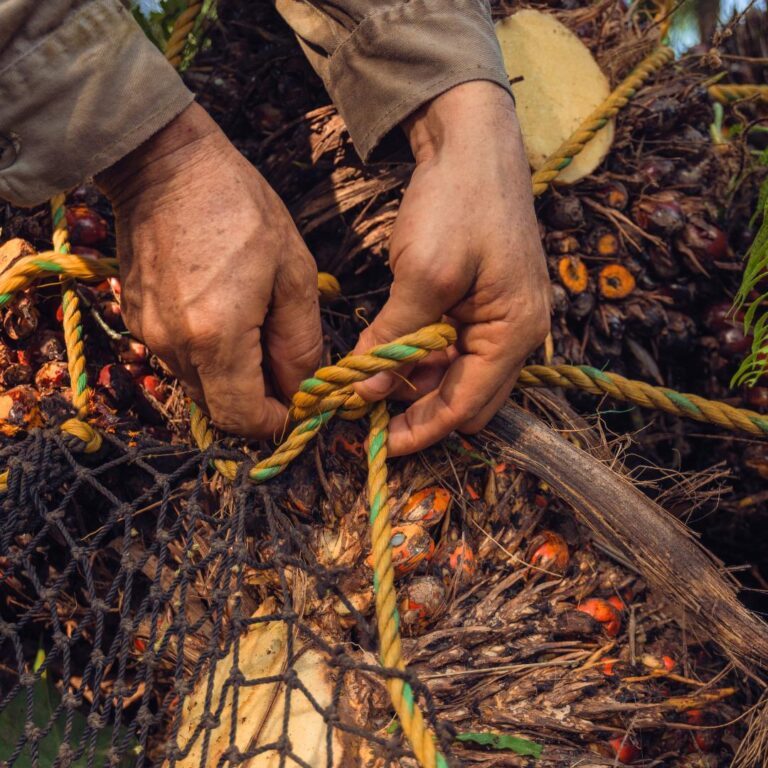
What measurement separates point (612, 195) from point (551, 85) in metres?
0.41

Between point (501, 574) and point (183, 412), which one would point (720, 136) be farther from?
point (183, 412)

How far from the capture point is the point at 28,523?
5.38 feet

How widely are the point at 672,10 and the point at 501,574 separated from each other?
6.80ft

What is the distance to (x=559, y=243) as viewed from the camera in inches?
90.4

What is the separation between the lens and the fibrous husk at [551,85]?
2.32 metres

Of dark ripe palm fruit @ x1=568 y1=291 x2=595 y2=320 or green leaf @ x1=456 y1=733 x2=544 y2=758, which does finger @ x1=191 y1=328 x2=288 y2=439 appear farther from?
dark ripe palm fruit @ x1=568 y1=291 x2=595 y2=320

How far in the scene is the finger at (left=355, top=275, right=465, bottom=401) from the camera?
4.85ft

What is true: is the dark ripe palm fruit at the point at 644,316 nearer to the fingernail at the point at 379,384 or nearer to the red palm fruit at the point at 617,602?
the red palm fruit at the point at 617,602

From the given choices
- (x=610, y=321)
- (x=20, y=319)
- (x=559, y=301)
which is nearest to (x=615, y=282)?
(x=610, y=321)

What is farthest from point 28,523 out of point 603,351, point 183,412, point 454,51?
point 603,351

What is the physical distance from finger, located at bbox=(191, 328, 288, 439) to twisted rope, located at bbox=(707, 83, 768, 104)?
219 cm

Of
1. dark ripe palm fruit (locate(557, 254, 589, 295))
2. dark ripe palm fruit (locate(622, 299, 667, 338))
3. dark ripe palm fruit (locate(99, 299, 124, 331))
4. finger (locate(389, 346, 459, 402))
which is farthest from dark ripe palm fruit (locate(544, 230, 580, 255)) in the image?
dark ripe palm fruit (locate(99, 299, 124, 331))

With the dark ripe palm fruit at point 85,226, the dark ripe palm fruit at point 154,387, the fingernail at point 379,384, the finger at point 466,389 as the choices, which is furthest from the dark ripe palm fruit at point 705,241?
the dark ripe palm fruit at point 85,226

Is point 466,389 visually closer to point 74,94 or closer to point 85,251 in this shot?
point 74,94
